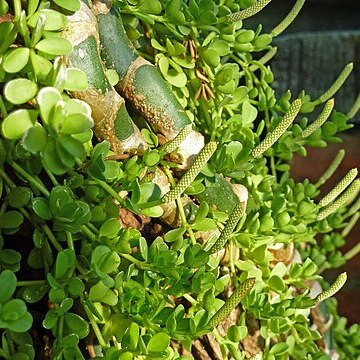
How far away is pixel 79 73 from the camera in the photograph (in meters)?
0.35

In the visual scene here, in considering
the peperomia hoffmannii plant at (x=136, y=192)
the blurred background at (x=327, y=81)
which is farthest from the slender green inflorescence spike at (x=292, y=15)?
the blurred background at (x=327, y=81)

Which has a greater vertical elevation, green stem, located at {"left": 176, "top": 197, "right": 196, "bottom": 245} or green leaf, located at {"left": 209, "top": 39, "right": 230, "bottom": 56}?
green leaf, located at {"left": 209, "top": 39, "right": 230, "bottom": 56}

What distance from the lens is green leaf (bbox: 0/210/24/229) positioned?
0.39 m

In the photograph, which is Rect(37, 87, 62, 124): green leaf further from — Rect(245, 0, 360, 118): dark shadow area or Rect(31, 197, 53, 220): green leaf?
Rect(245, 0, 360, 118): dark shadow area

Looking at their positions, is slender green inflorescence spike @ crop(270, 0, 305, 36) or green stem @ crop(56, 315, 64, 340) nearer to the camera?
green stem @ crop(56, 315, 64, 340)

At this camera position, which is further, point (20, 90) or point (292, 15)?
point (292, 15)

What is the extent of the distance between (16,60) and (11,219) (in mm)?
97

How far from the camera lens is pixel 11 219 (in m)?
0.39

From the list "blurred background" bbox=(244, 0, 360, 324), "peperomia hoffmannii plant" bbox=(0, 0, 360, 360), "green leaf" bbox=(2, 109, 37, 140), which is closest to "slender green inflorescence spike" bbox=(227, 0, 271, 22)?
"peperomia hoffmannii plant" bbox=(0, 0, 360, 360)

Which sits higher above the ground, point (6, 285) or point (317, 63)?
point (6, 285)

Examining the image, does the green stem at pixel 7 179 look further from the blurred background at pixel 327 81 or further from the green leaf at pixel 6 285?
the blurred background at pixel 327 81

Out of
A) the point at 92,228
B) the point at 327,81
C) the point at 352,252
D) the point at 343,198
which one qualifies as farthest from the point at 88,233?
the point at 327,81

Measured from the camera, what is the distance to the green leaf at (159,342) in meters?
0.39

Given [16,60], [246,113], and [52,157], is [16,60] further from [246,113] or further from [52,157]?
[246,113]
